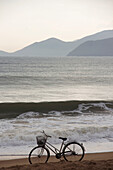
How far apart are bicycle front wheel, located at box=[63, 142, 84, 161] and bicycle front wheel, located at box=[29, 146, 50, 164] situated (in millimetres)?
493

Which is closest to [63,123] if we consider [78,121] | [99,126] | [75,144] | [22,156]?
[78,121]

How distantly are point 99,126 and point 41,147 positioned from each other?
580 cm

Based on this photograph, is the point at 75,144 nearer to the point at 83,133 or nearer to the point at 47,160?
the point at 47,160

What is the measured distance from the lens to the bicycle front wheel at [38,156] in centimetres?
739

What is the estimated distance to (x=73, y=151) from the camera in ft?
24.4

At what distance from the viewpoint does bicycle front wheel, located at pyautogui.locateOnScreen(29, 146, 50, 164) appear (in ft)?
24.2

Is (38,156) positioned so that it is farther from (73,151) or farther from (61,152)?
(73,151)

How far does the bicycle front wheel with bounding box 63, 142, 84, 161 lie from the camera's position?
741cm

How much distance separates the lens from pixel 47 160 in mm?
7590

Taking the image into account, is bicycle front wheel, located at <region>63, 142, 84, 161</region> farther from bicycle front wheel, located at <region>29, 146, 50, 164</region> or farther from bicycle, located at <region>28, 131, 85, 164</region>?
bicycle front wheel, located at <region>29, 146, 50, 164</region>

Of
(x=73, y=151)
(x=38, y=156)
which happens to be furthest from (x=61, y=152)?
(x=38, y=156)

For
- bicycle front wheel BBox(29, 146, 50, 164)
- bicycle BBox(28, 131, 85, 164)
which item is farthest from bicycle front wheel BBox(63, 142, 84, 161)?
bicycle front wheel BBox(29, 146, 50, 164)

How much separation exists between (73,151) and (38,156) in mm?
951

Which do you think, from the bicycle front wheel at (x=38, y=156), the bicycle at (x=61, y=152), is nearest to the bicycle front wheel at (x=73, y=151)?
the bicycle at (x=61, y=152)
